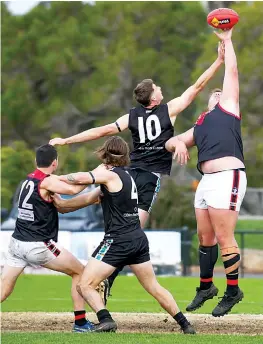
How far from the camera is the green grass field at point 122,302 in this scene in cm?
1067

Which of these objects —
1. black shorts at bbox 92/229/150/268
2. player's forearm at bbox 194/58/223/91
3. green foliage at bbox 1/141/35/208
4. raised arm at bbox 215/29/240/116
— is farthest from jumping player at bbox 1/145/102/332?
green foliage at bbox 1/141/35/208

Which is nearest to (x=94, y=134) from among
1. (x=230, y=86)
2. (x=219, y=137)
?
(x=219, y=137)

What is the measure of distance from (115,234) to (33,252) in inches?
38.5

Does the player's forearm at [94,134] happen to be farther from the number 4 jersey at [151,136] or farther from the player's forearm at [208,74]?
the player's forearm at [208,74]

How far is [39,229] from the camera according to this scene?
37.7 ft

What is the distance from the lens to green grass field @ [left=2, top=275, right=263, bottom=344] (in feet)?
35.0

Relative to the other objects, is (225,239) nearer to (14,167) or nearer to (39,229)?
(39,229)

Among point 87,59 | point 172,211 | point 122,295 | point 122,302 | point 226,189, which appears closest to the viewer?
point 226,189

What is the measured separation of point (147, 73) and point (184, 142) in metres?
35.0

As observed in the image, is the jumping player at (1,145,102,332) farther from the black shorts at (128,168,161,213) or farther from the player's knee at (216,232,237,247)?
the player's knee at (216,232,237,247)

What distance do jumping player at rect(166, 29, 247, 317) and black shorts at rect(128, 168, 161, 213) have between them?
0.79 m

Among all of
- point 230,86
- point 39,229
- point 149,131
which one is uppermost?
point 230,86

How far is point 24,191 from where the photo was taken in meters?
A: 11.5

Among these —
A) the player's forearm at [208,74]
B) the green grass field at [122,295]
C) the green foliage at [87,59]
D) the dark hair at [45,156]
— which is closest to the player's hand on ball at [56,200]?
the dark hair at [45,156]
